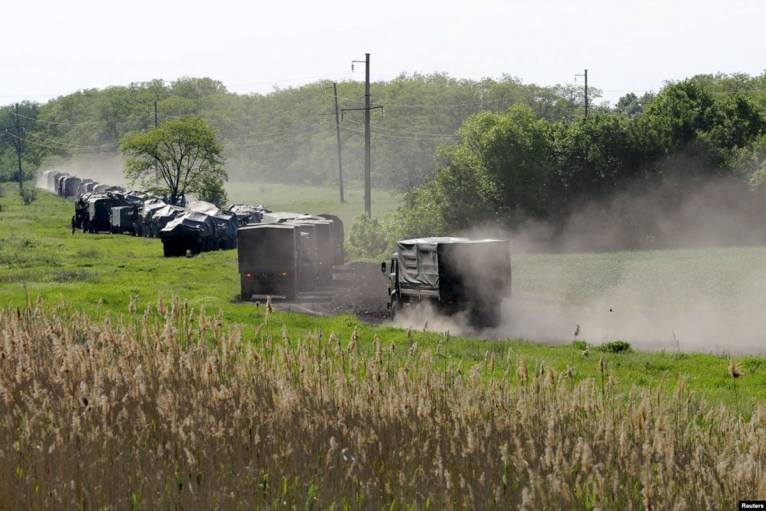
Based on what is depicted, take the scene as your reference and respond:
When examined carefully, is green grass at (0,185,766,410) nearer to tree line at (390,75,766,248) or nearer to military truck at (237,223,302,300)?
military truck at (237,223,302,300)

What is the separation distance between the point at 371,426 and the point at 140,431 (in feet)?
8.31

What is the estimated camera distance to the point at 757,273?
6228 cm

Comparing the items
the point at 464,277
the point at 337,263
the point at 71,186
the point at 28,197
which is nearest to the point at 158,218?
the point at 337,263

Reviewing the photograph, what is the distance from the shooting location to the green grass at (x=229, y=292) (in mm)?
25953

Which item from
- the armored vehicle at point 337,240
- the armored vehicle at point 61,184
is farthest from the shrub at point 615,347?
the armored vehicle at point 61,184

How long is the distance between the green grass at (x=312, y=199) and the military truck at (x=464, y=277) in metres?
63.9

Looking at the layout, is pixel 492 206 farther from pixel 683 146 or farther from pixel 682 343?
pixel 682 343

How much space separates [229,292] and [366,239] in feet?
79.0

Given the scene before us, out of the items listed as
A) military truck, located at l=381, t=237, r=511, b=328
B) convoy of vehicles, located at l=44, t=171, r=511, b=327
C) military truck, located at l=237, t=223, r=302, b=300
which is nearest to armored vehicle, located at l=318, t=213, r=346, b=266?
convoy of vehicles, located at l=44, t=171, r=511, b=327

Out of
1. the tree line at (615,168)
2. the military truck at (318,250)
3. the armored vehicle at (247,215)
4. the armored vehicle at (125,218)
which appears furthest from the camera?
the armored vehicle at (125,218)

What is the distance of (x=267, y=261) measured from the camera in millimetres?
47531

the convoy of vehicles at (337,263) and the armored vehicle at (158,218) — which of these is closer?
the convoy of vehicles at (337,263)

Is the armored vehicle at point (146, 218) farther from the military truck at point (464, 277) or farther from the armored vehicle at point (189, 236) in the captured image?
the military truck at point (464, 277)

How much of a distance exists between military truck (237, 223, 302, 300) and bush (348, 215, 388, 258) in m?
24.4
